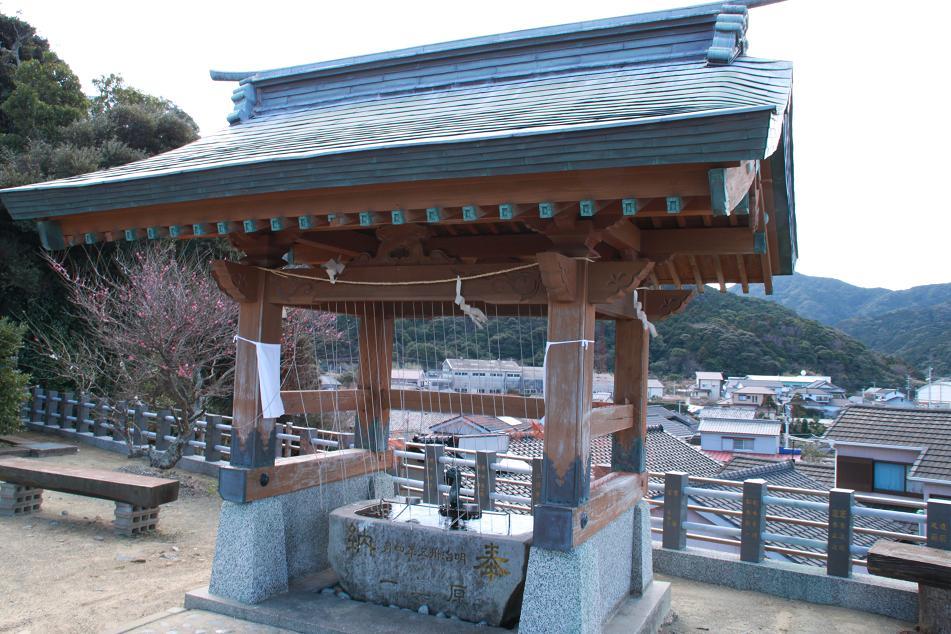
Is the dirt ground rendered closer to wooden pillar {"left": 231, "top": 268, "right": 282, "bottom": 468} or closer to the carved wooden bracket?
wooden pillar {"left": 231, "top": 268, "right": 282, "bottom": 468}

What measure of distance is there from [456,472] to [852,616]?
12.7 ft

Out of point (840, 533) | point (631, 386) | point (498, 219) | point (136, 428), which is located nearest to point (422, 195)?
point (498, 219)

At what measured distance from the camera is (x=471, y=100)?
5.26m

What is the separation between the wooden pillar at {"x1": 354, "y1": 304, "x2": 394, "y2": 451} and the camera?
20.2ft

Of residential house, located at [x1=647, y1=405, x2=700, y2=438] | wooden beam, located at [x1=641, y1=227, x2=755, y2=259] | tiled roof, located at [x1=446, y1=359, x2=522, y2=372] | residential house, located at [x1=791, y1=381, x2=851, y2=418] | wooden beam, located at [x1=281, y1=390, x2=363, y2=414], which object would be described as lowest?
residential house, located at [x1=647, y1=405, x2=700, y2=438]

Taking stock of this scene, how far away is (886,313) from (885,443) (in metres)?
59.1

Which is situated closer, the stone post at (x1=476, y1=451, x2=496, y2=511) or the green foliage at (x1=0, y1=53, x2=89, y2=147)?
the stone post at (x1=476, y1=451, x2=496, y2=511)

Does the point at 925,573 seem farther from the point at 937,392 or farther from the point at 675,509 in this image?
the point at 937,392

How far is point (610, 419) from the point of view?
16.1 ft

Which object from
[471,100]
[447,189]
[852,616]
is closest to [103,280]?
[471,100]

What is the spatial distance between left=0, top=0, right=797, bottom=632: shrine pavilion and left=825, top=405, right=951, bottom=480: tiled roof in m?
16.3

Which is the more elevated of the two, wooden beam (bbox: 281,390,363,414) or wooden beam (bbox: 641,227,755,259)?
wooden beam (bbox: 641,227,755,259)

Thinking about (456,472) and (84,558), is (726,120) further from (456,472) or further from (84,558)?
(84,558)

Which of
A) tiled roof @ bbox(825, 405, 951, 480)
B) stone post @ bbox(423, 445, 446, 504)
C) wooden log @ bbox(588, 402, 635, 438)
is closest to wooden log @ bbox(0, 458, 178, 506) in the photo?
stone post @ bbox(423, 445, 446, 504)
